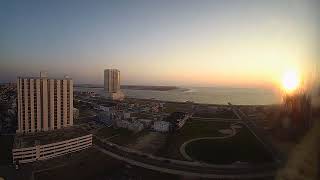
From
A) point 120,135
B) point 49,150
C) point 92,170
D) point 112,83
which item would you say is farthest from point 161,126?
point 112,83

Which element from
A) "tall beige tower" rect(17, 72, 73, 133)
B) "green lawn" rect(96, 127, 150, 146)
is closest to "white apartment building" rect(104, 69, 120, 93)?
"green lawn" rect(96, 127, 150, 146)

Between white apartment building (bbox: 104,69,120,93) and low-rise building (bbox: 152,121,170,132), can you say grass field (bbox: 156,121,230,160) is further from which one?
white apartment building (bbox: 104,69,120,93)

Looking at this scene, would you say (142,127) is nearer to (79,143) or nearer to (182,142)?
(182,142)

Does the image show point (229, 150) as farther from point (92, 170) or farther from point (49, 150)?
point (49, 150)

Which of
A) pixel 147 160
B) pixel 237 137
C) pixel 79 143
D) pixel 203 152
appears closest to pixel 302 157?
pixel 147 160

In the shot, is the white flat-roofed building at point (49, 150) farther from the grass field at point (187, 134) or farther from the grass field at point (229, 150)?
the grass field at point (229, 150)

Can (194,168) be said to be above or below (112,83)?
below
